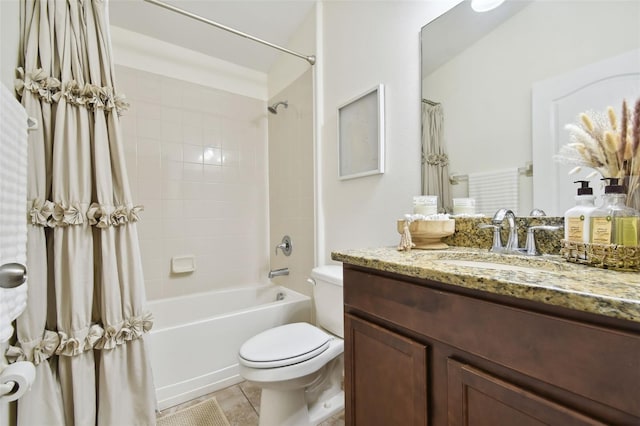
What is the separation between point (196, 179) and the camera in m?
2.25

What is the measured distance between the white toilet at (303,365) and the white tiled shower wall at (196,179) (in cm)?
114

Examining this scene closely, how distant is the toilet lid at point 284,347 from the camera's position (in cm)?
112

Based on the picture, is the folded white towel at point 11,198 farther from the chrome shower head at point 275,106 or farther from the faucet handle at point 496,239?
the chrome shower head at point 275,106

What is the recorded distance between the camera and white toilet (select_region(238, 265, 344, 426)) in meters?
1.12

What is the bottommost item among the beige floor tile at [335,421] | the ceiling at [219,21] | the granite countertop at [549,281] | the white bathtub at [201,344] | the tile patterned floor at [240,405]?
the beige floor tile at [335,421]

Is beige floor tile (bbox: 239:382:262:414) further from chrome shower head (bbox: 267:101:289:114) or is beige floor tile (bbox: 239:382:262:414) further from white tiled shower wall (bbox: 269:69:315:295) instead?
chrome shower head (bbox: 267:101:289:114)

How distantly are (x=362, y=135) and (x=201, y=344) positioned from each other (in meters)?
1.52

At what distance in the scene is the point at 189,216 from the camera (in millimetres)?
2219

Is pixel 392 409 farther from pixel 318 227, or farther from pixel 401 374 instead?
pixel 318 227

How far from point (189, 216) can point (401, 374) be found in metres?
2.02

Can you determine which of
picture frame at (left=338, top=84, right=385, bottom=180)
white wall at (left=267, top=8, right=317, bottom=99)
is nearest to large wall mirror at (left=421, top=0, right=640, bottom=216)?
picture frame at (left=338, top=84, right=385, bottom=180)

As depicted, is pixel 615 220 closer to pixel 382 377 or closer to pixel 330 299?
pixel 382 377

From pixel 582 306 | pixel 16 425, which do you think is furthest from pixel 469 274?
pixel 16 425

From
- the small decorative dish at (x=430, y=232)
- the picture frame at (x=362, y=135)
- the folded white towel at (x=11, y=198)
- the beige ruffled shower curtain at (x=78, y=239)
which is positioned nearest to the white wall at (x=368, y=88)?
the picture frame at (x=362, y=135)
